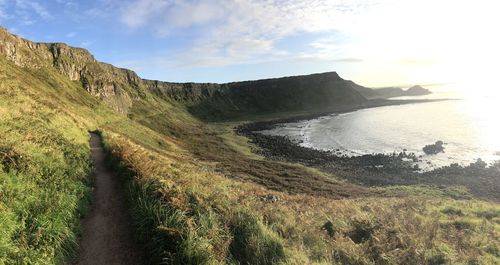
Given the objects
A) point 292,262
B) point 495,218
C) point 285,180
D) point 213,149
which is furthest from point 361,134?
point 292,262

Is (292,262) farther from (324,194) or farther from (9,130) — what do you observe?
(324,194)

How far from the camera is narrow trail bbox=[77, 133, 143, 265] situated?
10.1 meters

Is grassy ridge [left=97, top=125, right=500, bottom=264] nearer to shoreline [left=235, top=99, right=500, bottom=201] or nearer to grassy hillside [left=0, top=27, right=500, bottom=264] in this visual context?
grassy hillside [left=0, top=27, right=500, bottom=264]

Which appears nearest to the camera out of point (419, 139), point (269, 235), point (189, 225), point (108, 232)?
point (189, 225)

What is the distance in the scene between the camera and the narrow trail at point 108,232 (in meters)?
10.1

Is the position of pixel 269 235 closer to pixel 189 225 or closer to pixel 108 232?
pixel 189 225

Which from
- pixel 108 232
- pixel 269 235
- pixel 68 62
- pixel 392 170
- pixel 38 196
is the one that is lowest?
pixel 392 170

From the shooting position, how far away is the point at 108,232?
11.7 meters

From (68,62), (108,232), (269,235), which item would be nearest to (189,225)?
(269,235)

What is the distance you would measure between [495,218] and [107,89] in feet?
305

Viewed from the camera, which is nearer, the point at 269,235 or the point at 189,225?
the point at 189,225

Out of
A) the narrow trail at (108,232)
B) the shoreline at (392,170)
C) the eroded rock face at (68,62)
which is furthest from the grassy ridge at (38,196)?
the eroded rock face at (68,62)

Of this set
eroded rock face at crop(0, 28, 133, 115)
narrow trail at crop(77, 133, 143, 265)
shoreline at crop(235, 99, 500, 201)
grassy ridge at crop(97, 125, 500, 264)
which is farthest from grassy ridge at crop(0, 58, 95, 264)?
eroded rock face at crop(0, 28, 133, 115)

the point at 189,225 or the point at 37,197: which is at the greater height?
the point at 37,197
